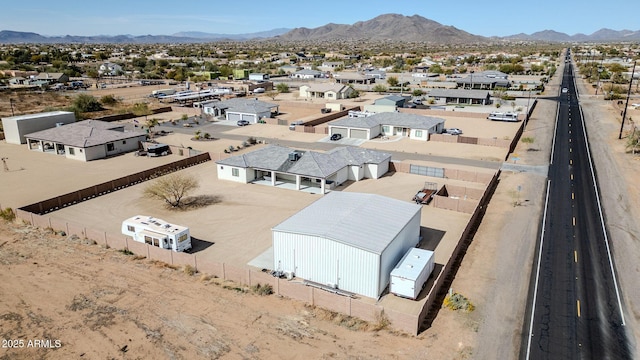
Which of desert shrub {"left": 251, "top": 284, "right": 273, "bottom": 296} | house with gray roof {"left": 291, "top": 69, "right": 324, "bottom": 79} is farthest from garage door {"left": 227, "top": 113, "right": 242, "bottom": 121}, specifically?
house with gray roof {"left": 291, "top": 69, "right": 324, "bottom": 79}

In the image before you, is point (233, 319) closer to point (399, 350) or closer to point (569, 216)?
point (399, 350)

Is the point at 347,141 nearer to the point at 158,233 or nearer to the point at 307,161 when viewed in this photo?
the point at 307,161

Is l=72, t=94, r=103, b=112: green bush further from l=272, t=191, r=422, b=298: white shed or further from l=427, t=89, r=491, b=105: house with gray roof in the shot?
l=272, t=191, r=422, b=298: white shed

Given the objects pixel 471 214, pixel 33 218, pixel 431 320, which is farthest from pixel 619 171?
pixel 33 218

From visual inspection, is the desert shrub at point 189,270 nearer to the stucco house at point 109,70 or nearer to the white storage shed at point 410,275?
the white storage shed at point 410,275

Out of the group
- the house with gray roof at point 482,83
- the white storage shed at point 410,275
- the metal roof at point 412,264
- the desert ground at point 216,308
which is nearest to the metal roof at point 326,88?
the house with gray roof at point 482,83

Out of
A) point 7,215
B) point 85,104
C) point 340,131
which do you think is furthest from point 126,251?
point 85,104
